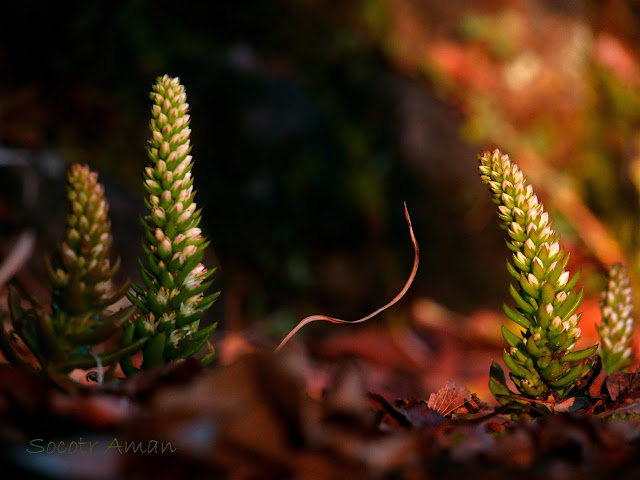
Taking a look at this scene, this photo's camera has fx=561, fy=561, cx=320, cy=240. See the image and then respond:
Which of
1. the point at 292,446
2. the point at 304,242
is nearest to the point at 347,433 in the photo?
the point at 292,446

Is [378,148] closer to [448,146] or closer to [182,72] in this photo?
[448,146]

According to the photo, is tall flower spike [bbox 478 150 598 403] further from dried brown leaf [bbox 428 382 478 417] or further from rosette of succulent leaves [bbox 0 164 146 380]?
rosette of succulent leaves [bbox 0 164 146 380]

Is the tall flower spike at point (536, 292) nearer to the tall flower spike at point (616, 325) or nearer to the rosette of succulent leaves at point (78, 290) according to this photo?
the tall flower spike at point (616, 325)

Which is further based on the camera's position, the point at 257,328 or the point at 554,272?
the point at 257,328

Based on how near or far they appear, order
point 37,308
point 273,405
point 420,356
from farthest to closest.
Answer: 1. point 420,356
2. point 37,308
3. point 273,405

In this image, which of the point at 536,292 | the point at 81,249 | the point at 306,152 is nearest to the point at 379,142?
the point at 306,152

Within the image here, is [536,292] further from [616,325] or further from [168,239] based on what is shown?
[168,239]

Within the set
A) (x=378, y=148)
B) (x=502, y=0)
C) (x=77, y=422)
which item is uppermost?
(x=502, y=0)

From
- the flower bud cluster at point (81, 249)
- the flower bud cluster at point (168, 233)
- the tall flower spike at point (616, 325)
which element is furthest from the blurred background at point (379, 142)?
the flower bud cluster at point (81, 249)
